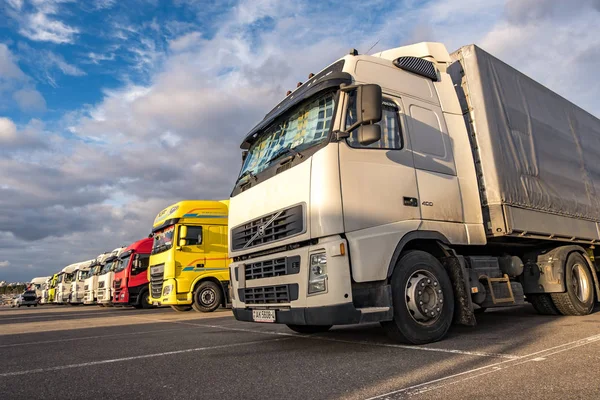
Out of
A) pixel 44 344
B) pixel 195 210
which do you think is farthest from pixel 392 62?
pixel 195 210

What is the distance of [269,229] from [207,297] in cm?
879

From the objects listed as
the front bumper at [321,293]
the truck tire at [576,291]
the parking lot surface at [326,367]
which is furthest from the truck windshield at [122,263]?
the truck tire at [576,291]

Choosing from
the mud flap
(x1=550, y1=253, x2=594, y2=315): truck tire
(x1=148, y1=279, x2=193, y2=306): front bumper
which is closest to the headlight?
the mud flap

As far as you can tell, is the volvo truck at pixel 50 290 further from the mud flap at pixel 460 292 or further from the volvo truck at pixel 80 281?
the mud flap at pixel 460 292

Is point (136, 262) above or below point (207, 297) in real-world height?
above

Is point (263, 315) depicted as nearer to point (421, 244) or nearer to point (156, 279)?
point (421, 244)

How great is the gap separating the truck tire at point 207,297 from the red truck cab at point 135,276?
5.90 meters

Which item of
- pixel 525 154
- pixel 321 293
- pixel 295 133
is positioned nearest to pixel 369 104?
pixel 295 133

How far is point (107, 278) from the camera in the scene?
20406mm

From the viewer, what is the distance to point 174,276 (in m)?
12.3

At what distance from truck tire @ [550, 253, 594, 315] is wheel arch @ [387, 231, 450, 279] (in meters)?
2.96

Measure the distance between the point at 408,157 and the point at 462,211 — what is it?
41.9 inches

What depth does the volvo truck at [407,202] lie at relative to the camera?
169 inches

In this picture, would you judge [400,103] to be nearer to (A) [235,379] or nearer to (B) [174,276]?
(A) [235,379]
